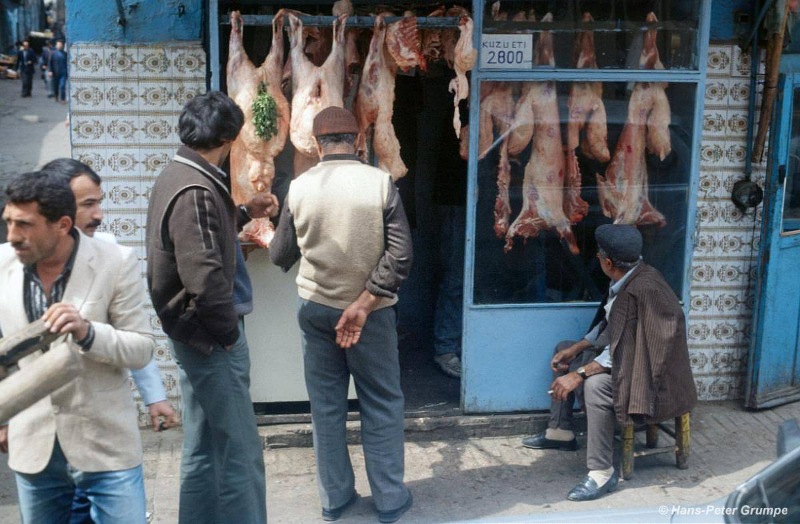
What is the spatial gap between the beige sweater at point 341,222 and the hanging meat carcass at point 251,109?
0.59 meters

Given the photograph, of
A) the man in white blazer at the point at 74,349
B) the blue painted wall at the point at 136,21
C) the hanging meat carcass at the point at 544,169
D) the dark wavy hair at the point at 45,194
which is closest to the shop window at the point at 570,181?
the hanging meat carcass at the point at 544,169

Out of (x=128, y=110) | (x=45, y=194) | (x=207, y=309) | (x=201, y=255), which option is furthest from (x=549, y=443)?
(x=45, y=194)

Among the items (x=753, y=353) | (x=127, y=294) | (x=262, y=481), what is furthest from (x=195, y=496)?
(x=753, y=353)

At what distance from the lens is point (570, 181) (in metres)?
5.73

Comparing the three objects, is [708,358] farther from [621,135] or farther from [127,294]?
[127,294]

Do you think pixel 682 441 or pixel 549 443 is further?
pixel 549 443

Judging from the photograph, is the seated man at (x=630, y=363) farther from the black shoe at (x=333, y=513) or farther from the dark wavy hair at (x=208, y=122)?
the dark wavy hair at (x=208, y=122)

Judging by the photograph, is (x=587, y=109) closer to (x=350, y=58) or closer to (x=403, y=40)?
(x=403, y=40)

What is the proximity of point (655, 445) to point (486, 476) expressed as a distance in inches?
39.4

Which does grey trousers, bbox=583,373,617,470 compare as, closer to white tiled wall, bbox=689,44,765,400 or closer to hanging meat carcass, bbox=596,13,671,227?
hanging meat carcass, bbox=596,13,671,227

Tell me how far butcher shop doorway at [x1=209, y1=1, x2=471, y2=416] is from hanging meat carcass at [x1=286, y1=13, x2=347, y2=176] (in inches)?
1.3

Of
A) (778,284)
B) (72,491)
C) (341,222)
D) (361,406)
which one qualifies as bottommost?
(361,406)

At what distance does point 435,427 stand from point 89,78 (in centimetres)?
277

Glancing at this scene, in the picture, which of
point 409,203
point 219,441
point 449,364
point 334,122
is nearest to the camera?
point 219,441
